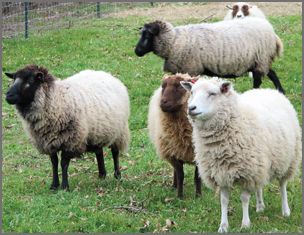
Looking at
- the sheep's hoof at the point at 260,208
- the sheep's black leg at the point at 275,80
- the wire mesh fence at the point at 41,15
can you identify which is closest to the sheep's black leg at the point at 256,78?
the sheep's black leg at the point at 275,80

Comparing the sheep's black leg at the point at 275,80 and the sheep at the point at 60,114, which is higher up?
the sheep at the point at 60,114

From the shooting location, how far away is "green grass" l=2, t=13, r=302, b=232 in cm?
707

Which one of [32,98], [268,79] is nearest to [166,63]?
[268,79]

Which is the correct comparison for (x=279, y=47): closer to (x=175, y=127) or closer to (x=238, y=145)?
(x=175, y=127)

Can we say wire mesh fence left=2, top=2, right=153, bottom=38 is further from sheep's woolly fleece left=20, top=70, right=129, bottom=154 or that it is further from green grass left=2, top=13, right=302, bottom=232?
sheep's woolly fleece left=20, top=70, right=129, bottom=154

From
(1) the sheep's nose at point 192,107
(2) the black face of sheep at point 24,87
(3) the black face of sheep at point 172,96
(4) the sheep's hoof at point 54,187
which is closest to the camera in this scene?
(1) the sheep's nose at point 192,107

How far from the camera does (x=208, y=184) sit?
7012 millimetres

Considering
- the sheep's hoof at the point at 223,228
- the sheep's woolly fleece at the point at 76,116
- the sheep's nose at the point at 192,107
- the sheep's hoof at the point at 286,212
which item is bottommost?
the sheep's hoof at the point at 286,212

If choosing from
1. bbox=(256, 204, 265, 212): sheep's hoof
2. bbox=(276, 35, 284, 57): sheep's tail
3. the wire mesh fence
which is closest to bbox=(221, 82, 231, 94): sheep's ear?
bbox=(256, 204, 265, 212): sheep's hoof

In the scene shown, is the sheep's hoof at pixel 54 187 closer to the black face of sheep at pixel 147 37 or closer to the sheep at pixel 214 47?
the sheep at pixel 214 47

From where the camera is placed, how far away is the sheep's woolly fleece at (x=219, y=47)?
12359 millimetres

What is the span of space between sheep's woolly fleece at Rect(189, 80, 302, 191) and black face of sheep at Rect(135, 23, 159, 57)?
557cm

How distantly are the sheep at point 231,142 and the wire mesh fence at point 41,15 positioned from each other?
523 inches

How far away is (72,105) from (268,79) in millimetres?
6924
